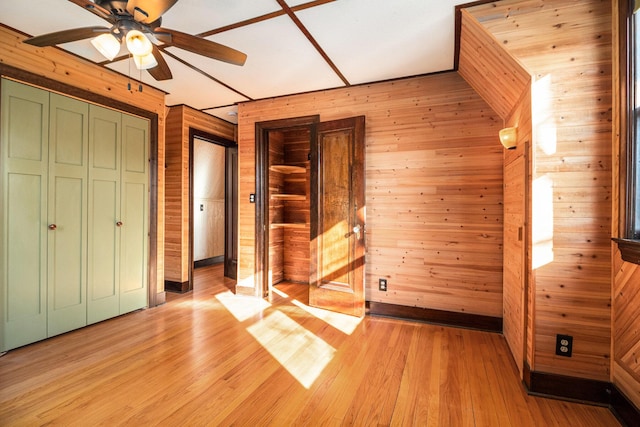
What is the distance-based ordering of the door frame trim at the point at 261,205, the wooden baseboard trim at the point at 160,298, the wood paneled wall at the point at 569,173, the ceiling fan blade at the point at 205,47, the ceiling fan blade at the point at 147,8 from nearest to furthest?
the ceiling fan blade at the point at 147,8, the ceiling fan blade at the point at 205,47, the wood paneled wall at the point at 569,173, the wooden baseboard trim at the point at 160,298, the door frame trim at the point at 261,205

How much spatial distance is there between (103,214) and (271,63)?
2.31 m

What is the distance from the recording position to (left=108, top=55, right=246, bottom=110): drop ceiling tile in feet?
10.4

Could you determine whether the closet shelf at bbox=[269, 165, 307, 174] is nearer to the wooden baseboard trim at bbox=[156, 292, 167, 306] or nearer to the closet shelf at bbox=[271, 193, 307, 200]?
the closet shelf at bbox=[271, 193, 307, 200]

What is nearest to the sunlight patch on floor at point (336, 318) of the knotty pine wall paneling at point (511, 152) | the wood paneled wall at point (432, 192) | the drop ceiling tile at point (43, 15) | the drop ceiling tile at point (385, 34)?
the wood paneled wall at point (432, 192)

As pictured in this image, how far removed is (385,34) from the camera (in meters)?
2.48

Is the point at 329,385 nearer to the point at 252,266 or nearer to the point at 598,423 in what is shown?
the point at 598,423

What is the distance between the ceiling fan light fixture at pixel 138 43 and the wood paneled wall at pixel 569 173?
2.26 meters

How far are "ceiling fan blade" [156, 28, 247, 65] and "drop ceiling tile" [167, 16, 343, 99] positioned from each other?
65 cm

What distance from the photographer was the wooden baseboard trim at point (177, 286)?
4330mm

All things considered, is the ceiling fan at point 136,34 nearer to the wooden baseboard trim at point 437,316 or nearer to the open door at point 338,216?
the open door at point 338,216

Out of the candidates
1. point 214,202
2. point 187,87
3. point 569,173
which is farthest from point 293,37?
point 214,202

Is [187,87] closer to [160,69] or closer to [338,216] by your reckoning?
[160,69]

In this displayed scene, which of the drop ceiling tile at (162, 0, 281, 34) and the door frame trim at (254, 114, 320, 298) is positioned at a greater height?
the drop ceiling tile at (162, 0, 281, 34)

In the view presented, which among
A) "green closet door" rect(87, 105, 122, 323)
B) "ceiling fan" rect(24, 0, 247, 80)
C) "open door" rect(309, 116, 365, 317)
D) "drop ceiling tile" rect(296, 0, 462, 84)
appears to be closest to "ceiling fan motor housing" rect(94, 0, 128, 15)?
"ceiling fan" rect(24, 0, 247, 80)
